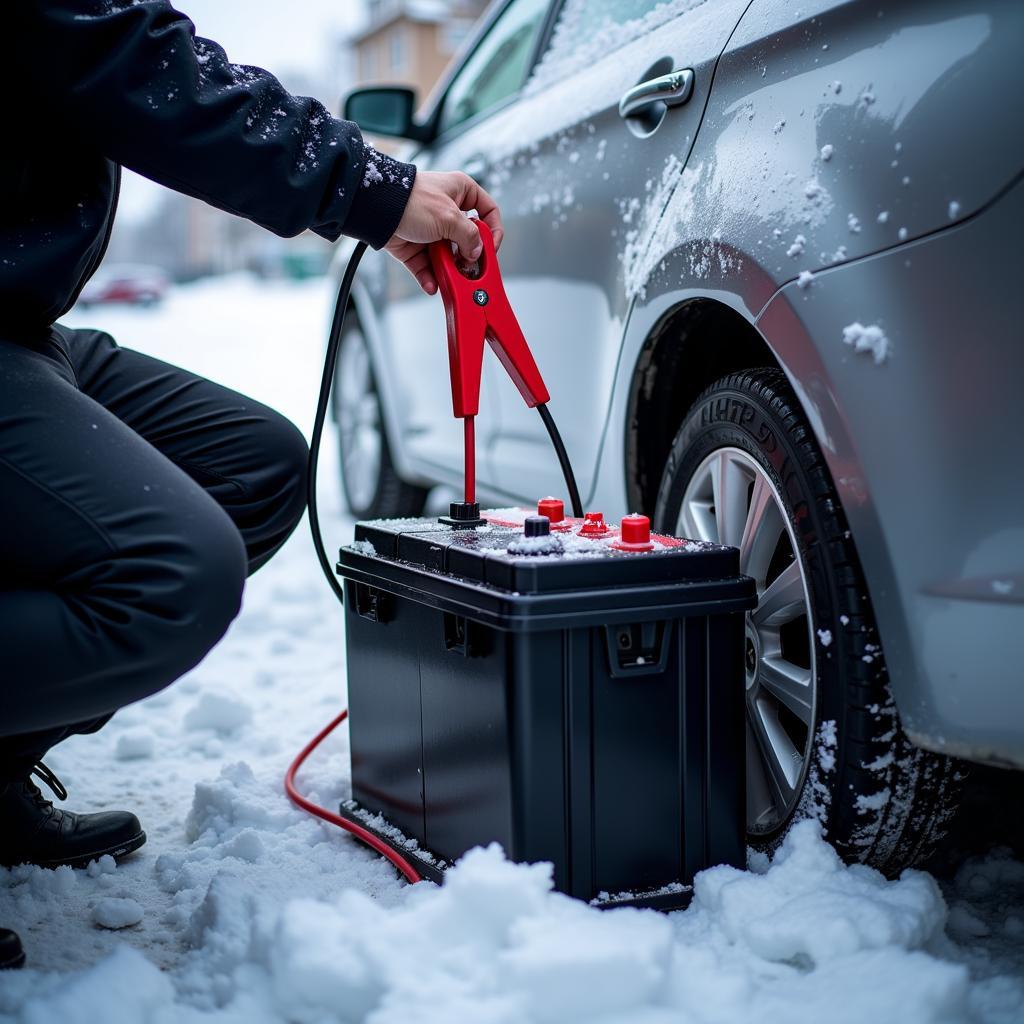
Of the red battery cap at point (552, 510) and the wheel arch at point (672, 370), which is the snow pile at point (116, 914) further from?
the wheel arch at point (672, 370)

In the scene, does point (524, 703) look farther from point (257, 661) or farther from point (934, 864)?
point (257, 661)

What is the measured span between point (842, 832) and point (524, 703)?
1.54 ft

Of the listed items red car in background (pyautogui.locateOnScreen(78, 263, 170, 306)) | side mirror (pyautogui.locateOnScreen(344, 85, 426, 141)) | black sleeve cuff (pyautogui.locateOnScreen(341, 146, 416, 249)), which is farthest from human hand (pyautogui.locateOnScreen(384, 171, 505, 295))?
red car in background (pyautogui.locateOnScreen(78, 263, 170, 306))

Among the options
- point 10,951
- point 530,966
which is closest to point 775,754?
point 530,966

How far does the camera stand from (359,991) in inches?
51.6

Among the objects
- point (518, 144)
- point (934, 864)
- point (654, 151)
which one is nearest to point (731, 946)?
point (934, 864)

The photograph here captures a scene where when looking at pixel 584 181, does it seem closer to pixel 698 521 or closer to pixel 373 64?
pixel 698 521

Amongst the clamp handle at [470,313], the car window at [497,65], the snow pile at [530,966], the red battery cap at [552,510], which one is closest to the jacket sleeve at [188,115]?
the clamp handle at [470,313]

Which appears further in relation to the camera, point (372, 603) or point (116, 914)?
point (372, 603)

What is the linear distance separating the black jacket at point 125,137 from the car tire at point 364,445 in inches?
101

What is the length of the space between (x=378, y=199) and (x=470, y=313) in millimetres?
260

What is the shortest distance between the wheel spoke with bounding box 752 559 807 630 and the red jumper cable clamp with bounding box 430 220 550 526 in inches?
19.2

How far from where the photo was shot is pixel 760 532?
1.79 metres

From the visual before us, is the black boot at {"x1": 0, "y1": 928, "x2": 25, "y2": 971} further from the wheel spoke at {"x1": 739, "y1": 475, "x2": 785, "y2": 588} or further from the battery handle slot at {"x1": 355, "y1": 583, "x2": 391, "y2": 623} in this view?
the wheel spoke at {"x1": 739, "y1": 475, "x2": 785, "y2": 588}
